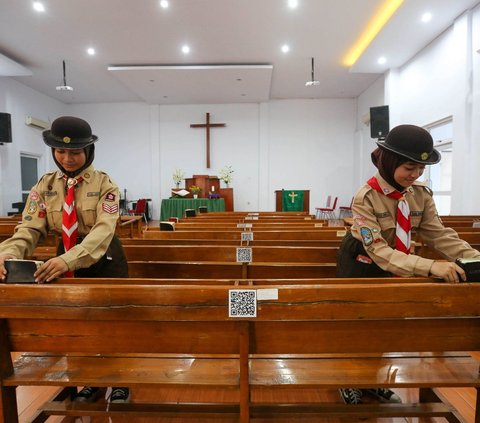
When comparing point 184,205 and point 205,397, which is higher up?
point 184,205

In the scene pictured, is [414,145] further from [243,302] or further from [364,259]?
[243,302]

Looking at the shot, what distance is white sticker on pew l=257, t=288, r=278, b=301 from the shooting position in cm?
87

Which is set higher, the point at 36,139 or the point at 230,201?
the point at 36,139

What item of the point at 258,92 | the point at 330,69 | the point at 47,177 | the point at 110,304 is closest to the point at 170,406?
the point at 110,304

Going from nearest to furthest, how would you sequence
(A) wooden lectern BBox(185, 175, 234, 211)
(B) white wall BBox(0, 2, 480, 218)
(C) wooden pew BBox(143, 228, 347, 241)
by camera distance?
(C) wooden pew BBox(143, 228, 347, 241), (A) wooden lectern BBox(185, 175, 234, 211), (B) white wall BBox(0, 2, 480, 218)

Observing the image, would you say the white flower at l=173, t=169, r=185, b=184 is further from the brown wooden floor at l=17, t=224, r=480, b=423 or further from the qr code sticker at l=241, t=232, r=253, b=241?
the brown wooden floor at l=17, t=224, r=480, b=423

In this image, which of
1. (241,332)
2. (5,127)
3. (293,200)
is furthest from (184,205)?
(241,332)

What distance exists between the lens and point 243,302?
0.88 m

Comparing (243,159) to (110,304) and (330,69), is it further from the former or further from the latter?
(110,304)

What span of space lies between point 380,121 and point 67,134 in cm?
698

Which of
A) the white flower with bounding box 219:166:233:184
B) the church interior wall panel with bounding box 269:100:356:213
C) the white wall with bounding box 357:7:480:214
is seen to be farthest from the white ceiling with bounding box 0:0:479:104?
the white flower with bounding box 219:166:233:184

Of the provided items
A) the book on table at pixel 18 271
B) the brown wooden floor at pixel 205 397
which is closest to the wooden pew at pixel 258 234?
the brown wooden floor at pixel 205 397

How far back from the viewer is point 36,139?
885 centimetres

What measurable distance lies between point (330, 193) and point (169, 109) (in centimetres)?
585
